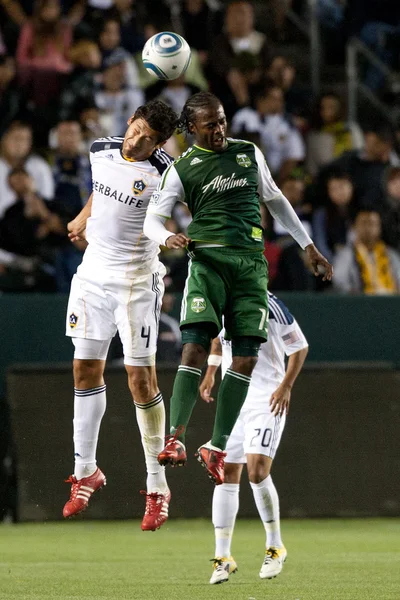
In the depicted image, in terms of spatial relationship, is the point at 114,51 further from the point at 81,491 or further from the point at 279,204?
the point at 81,491

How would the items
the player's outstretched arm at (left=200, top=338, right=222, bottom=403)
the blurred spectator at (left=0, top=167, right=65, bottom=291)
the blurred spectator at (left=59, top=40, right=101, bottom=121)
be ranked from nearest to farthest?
the player's outstretched arm at (left=200, top=338, right=222, bottom=403), the blurred spectator at (left=0, top=167, right=65, bottom=291), the blurred spectator at (left=59, top=40, right=101, bottom=121)

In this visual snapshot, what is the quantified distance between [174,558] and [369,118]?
31.7ft

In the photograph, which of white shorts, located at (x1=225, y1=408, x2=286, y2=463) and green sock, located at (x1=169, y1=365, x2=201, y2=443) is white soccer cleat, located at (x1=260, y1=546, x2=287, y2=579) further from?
green sock, located at (x1=169, y1=365, x2=201, y2=443)

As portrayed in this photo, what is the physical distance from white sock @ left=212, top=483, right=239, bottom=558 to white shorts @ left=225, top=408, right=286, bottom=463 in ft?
0.86

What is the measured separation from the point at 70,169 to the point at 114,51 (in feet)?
7.11

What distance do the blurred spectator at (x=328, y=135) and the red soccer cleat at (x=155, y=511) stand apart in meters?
8.72

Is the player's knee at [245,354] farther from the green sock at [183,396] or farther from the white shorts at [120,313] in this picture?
the white shorts at [120,313]

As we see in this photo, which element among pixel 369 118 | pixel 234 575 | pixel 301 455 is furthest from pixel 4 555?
pixel 369 118

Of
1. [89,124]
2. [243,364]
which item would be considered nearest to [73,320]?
[243,364]

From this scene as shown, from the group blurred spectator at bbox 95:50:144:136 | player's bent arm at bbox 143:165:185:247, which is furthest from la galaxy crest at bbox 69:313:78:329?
blurred spectator at bbox 95:50:144:136

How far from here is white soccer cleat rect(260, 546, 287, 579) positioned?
937cm

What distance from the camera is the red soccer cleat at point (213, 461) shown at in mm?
7984

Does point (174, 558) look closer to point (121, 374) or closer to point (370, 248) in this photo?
point (121, 374)

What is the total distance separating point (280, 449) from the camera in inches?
545
